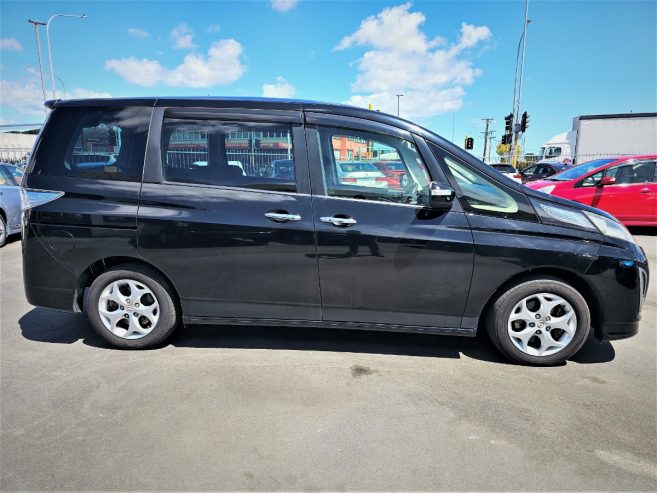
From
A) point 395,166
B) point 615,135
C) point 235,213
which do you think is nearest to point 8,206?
point 235,213

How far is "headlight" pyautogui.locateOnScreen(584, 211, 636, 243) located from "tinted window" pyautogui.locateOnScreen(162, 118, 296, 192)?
2.32 meters

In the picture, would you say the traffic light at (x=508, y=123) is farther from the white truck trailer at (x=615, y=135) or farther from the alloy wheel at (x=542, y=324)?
the alloy wheel at (x=542, y=324)

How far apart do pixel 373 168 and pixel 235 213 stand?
1.08 meters

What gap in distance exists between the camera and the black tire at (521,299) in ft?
10.0

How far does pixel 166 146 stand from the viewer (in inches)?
126

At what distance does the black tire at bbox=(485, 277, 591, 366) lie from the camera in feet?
10.0

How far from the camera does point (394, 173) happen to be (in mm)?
3125

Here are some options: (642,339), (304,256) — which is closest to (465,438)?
(304,256)

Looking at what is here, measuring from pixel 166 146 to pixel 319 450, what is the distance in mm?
2409

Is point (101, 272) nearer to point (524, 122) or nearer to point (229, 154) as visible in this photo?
point (229, 154)

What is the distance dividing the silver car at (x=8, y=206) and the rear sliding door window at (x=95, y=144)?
543 cm

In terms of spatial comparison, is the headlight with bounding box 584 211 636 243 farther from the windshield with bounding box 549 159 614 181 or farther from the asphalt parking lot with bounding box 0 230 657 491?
the windshield with bounding box 549 159 614 181

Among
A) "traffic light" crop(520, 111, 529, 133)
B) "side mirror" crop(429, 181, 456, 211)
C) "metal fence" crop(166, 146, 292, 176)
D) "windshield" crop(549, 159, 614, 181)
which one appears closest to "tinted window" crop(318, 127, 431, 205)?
"side mirror" crop(429, 181, 456, 211)

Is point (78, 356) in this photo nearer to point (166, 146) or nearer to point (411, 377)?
point (166, 146)
